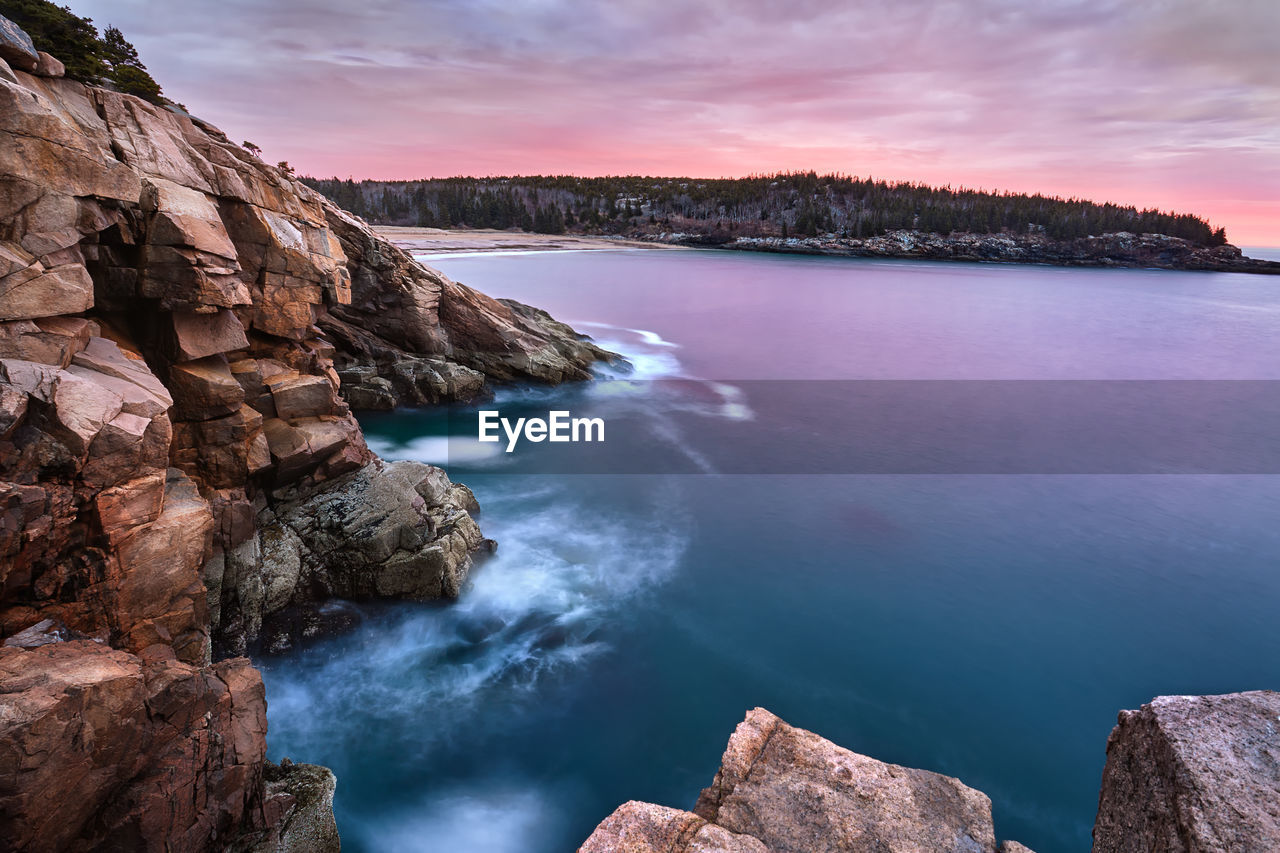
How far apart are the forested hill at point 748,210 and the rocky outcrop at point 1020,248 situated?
254 cm

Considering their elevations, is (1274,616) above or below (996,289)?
below

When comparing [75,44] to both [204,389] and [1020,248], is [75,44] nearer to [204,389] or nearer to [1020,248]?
[204,389]

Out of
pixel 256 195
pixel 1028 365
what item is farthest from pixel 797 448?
pixel 1028 365

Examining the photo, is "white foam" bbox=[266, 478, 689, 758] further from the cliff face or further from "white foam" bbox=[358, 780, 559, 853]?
"white foam" bbox=[358, 780, 559, 853]

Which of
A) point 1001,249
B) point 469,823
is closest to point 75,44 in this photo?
point 469,823

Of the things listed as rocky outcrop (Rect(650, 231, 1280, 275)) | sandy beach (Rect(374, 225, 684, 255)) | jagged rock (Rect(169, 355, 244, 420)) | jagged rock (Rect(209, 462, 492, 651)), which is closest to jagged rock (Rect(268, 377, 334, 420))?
jagged rock (Rect(169, 355, 244, 420))

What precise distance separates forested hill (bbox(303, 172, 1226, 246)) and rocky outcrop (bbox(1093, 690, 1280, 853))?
110614mm

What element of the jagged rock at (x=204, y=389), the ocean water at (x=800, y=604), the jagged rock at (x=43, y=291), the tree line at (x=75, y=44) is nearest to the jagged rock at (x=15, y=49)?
the tree line at (x=75, y=44)

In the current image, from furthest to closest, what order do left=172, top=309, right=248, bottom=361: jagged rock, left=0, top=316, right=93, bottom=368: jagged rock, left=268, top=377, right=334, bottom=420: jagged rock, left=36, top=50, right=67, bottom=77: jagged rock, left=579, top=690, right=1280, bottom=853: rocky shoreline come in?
1. left=268, top=377, right=334, bottom=420: jagged rock
2. left=172, top=309, right=248, bottom=361: jagged rock
3. left=36, top=50, right=67, bottom=77: jagged rock
4. left=0, top=316, right=93, bottom=368: jagged rock
5. left=579, top=690, right=1280, bottom=853: rocky shoreline

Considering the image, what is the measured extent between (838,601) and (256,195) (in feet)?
Answer: 42.8

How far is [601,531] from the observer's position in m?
15.2

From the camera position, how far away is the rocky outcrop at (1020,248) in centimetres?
10794

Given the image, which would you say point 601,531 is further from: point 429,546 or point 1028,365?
point 1028,365

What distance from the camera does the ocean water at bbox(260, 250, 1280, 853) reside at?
9.13m
